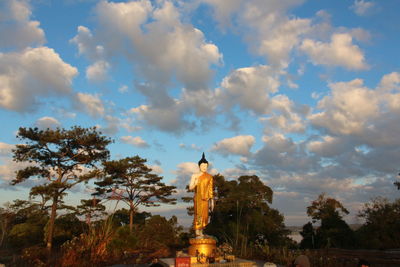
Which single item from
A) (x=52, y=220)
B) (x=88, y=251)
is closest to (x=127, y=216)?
(x=52, y=220)

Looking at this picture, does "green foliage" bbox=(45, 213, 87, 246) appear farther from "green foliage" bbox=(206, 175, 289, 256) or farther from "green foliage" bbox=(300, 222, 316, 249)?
"green foliage" bbox=(300, 222, 316, 249)

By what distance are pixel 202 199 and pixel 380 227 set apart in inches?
697

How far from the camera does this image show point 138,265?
9.74 metres

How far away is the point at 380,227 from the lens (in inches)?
855

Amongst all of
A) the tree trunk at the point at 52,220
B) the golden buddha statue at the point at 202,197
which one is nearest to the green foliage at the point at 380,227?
the golden buddha statue at the point at 202,197

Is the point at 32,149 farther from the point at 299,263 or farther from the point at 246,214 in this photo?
the point at 299,263

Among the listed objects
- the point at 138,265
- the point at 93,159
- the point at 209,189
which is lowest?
the point at 138,265

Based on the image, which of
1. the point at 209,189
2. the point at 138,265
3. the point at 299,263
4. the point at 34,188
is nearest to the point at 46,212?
the point at 34,188

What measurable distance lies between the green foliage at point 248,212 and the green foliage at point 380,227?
17.6 feet

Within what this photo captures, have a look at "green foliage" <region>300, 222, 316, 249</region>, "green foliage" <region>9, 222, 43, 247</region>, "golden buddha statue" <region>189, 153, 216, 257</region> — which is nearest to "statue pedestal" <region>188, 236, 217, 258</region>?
"golden buddha statue" <region>189, 153, 216, 257</region>

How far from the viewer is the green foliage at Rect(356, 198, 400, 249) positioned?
760 inches

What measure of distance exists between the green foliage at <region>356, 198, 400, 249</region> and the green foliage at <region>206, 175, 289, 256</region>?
5.37m

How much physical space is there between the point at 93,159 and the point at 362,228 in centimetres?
1994

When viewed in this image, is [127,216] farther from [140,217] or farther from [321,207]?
[321,207]
